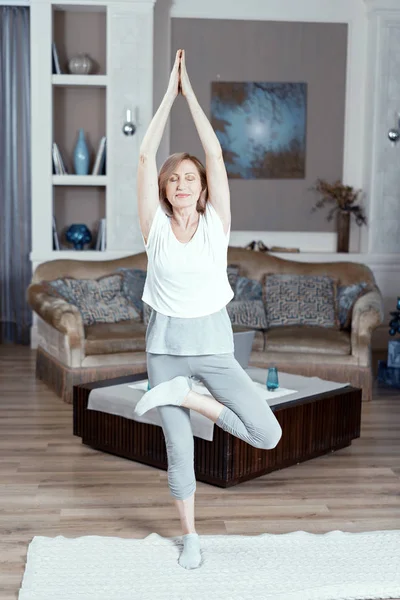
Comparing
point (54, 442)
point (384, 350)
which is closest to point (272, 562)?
point (54, 442)

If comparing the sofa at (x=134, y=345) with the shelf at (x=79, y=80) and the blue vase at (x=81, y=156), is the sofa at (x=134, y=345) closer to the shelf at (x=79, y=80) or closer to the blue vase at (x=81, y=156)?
the blue vase at (x=81, y=156)

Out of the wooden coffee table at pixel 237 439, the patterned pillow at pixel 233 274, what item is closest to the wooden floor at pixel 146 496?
the wooden coffee table at pixel 237 439

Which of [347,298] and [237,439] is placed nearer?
[237,439]

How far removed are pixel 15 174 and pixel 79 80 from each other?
107cm

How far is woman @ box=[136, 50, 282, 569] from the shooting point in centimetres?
271

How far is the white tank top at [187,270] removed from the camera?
8.91 feet

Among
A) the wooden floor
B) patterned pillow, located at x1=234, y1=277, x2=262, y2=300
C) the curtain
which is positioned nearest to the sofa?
patterned pillow, located at x1=234, y1=277, x2=262, y2=300

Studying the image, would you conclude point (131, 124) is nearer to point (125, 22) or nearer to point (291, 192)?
point (125, 22)

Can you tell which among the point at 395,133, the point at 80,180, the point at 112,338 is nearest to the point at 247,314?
the point at 112,338

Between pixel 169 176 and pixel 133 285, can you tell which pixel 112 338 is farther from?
pixel 169 176

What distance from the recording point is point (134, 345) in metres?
5.55

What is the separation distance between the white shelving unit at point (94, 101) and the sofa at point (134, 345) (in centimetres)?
98

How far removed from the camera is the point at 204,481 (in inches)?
149

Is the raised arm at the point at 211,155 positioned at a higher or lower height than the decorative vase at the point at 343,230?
higher
